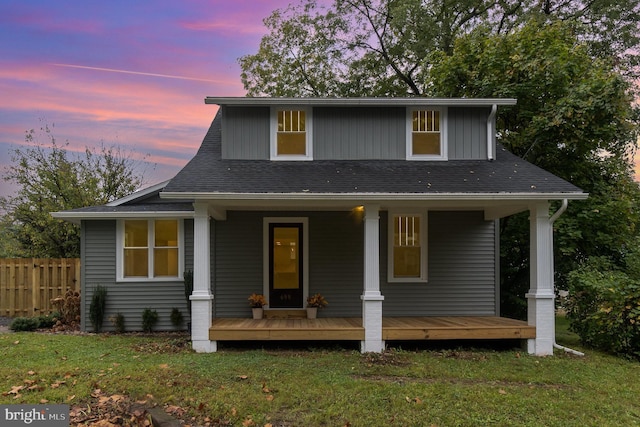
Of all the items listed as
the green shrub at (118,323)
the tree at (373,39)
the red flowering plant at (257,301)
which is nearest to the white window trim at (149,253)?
the green shrub at (118,323)

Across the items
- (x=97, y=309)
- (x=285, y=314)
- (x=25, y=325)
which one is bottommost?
(x=25, y=325)

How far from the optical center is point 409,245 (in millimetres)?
8984

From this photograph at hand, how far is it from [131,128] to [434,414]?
15.0 meters

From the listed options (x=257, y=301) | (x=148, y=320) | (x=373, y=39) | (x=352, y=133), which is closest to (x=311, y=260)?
(x=257, y=301)

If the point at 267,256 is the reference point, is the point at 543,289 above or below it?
below

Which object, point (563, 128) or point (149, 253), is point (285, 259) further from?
point (563, 128)

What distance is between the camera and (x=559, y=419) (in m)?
4.21

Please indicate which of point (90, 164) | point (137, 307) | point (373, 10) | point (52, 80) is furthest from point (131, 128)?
point (373, 10)

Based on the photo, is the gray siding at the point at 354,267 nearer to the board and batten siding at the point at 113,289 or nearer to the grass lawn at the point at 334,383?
the board and batten siding at the point at 113,289

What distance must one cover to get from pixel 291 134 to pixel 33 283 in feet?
26.2

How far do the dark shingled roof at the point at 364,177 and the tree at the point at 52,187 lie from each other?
7122 mm

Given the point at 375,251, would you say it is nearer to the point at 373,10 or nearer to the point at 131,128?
the point at 131,128

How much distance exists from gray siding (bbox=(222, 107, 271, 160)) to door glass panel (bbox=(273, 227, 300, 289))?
1.66 m

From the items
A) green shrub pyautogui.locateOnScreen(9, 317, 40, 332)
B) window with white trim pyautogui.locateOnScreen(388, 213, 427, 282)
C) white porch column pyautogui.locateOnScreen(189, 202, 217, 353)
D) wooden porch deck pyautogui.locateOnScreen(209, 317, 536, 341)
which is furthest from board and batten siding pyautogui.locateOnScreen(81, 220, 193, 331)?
window with white trim pyautogui.locateOnScreen(388, 213, 427, 282)
